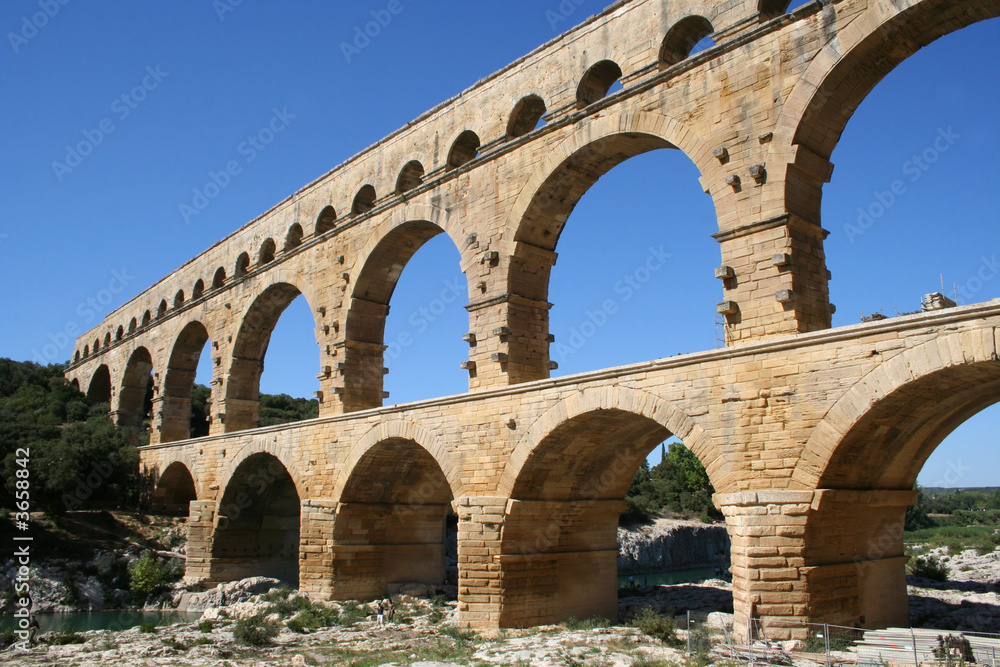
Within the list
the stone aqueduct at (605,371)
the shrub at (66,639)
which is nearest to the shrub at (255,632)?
the stone aqueduct at (605,371)

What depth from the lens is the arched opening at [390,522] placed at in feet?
47.8

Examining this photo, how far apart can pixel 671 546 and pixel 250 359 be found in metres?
21.2

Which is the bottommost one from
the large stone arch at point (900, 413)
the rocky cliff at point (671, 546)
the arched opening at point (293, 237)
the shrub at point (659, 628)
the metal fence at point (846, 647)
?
the rocky cliff at point (671, 546)

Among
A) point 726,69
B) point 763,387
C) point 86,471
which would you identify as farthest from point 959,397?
point 86,471

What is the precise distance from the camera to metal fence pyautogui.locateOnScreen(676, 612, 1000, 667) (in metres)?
7.25

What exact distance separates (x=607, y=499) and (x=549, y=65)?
7144 millimetres

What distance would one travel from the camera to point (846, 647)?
7.75m

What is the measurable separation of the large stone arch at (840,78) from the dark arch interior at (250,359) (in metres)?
14.0

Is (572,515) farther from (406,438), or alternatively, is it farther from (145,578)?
(145,578)

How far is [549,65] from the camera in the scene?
1269 centimetres

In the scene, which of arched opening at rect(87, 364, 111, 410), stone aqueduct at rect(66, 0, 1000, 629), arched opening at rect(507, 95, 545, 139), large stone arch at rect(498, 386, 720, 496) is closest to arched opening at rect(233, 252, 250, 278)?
stone aqueduct at rect(66, 0, 1000, 629)

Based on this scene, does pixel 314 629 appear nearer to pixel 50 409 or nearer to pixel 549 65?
pixel 549 65

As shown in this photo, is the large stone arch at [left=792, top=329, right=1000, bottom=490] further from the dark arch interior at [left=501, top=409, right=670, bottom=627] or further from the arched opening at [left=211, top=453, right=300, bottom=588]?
the arched opening at [left=211, top=453, right=300, bottom=588]

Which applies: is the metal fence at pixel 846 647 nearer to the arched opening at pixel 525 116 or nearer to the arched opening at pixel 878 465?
the arched opening at pixel 878 465
